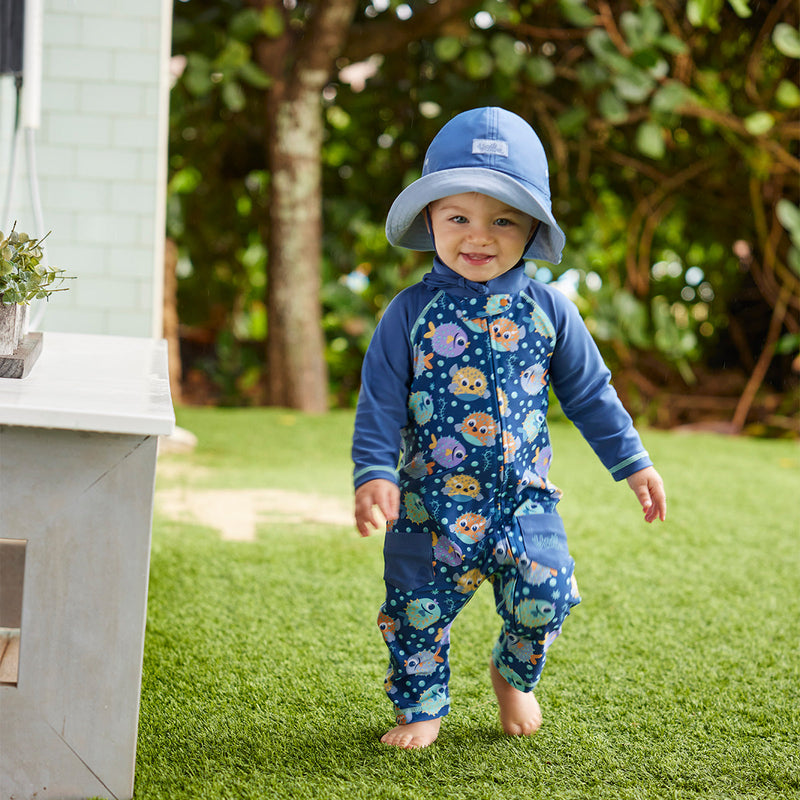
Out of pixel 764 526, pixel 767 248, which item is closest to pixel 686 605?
pixel 764 526

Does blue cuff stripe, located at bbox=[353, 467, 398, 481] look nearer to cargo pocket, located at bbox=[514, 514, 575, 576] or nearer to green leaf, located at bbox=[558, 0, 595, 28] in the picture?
cargo pocket, located at bbox=[514, 514, 575, 576]

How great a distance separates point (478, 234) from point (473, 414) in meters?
0.26

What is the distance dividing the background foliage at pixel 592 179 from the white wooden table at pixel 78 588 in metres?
3.16

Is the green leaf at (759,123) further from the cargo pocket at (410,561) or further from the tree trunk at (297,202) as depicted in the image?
the cargo pocket at (410,561)

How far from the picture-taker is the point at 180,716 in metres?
1.55

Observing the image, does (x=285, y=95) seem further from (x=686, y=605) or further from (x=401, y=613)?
(x=401, y=613)

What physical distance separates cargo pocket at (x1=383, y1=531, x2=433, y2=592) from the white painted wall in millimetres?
1943

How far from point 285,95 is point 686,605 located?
296 centimetres

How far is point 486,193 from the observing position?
1419 millimetres

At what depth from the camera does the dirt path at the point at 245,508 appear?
2.74m

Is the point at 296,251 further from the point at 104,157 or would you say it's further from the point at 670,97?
the point at 670,97

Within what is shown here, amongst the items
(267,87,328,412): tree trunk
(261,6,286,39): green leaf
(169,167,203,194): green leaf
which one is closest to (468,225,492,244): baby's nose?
(261,6,286,39): green leaf

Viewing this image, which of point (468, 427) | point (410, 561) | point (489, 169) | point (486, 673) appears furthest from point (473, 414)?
point (486, 673)

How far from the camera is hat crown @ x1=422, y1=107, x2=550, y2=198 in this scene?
57.3 inches
